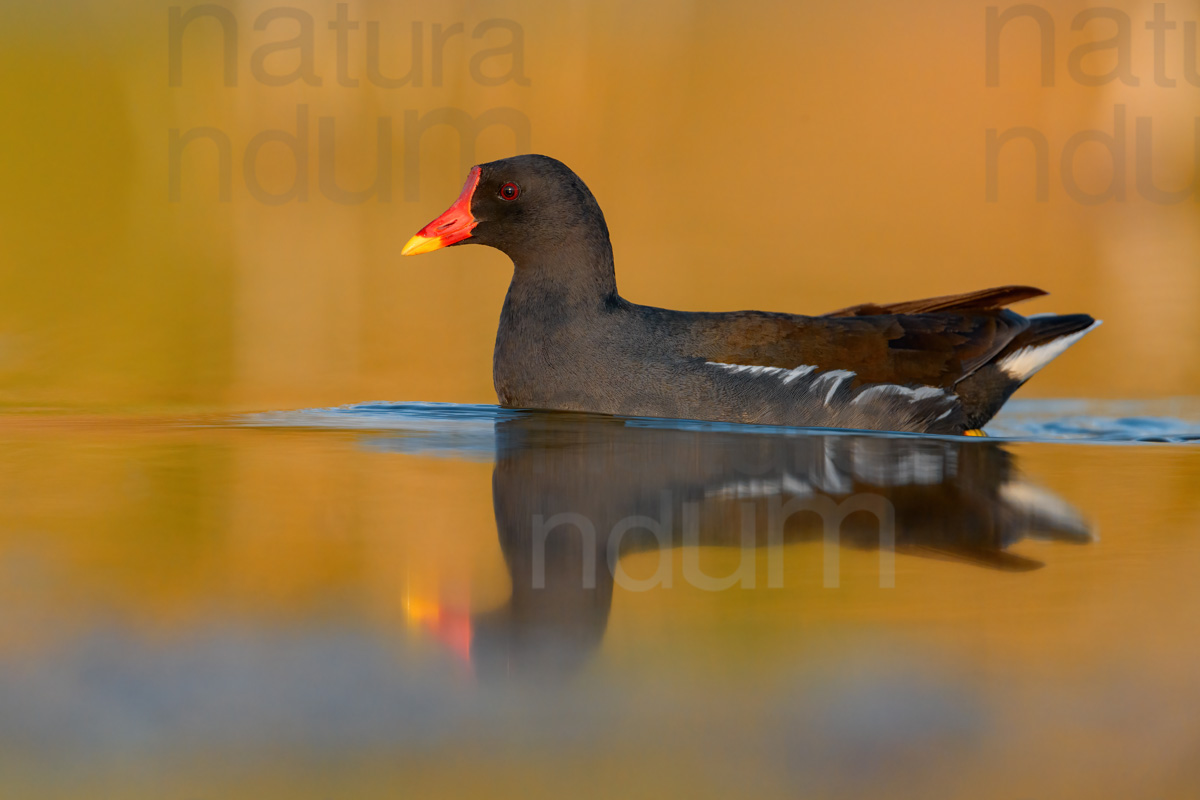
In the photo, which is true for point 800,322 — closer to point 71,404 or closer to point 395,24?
point 71,404

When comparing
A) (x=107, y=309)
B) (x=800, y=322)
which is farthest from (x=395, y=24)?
(x=800, y=322)

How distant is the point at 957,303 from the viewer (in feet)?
18.4

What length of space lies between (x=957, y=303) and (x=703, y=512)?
2.96m

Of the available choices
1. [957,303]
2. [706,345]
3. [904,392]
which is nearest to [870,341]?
[904,392]

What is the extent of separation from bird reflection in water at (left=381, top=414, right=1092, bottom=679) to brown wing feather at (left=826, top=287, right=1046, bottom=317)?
119cm

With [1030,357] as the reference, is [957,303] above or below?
above

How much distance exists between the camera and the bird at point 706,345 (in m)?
5.02

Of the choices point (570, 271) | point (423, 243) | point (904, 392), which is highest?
point (423, 243)

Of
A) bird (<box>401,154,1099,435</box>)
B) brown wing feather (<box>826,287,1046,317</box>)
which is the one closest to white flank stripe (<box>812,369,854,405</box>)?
bird (<box>401,154,1099,435</box>)

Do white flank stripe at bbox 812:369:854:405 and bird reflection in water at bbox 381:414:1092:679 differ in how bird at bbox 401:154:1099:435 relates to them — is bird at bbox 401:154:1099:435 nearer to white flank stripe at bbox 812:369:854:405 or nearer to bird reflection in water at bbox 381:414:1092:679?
white flank stripe at bbox 812:369:854:405

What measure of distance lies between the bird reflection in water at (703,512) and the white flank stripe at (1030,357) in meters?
1.29

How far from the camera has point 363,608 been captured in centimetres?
232

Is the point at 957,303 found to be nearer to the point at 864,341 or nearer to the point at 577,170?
the point at 864,341

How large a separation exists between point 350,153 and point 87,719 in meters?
9.68
